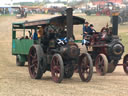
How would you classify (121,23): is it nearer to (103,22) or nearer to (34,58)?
(103,22)

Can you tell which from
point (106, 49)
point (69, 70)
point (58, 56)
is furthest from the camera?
point (106, 49)

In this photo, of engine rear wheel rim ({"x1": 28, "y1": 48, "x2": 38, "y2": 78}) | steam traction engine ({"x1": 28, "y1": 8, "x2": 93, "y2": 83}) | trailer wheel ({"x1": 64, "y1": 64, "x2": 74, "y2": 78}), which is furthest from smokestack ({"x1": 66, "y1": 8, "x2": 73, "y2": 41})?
engine rear wheel rim ({"x1": 28, "y1": 48, "x2": 38, "y2": 78})

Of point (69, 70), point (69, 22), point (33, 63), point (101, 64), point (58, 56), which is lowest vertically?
point (101, 64)

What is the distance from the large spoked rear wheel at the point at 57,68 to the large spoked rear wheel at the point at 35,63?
0.55 m

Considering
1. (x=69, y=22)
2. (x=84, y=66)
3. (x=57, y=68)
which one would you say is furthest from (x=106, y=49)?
(x=57, y=68)

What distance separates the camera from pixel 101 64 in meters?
14.1

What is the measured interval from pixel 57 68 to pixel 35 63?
1270 mm

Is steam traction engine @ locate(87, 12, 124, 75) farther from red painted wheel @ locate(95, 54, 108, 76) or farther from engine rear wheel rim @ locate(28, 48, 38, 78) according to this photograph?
engine rear wheel rim @ locate(28, 48, 38, 78)

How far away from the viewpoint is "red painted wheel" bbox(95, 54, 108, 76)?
13.7 m

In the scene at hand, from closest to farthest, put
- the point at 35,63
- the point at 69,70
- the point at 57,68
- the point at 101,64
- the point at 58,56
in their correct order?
the point at 58,56 → the point at 57,68 → the point at 69,70 → the point at 35,63 → the point at 101,64

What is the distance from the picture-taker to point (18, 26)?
18.2 m

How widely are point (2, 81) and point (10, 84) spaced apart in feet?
2.26

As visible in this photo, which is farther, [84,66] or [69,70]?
Answer: [69,70]

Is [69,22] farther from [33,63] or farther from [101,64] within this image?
[101,64]
